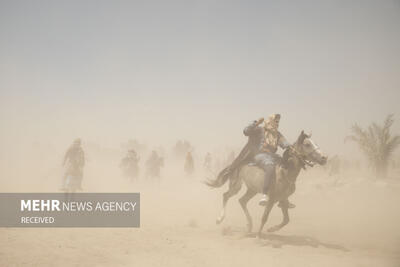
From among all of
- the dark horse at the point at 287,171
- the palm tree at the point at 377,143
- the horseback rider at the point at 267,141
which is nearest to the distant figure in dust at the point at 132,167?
the palm tree at the point at 377,143

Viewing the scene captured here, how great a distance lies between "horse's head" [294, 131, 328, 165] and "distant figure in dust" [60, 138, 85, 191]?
8.97 metres

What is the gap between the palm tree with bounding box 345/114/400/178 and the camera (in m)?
16.0

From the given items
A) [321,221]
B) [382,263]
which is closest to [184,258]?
[382,263]

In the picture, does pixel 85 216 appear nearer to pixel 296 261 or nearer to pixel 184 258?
pixel 184 258

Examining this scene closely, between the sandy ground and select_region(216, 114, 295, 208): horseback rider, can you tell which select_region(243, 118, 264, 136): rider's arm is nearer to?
select_region(216, 114, 295, 208): horseback rider

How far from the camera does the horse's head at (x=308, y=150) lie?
719cm

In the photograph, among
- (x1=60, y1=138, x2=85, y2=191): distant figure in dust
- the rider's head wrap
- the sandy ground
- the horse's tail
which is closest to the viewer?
the sandy ground

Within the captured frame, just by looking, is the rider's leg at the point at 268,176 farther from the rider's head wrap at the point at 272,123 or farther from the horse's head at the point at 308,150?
the rider's head wrap at the point at 272,123

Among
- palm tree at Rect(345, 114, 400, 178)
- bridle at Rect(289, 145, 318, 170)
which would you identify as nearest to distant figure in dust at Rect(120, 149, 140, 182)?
palm tree at Rect(345, 114, 400, 178)

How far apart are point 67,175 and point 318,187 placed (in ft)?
48.9

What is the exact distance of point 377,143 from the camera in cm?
1662

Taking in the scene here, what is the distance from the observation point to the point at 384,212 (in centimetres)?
1341

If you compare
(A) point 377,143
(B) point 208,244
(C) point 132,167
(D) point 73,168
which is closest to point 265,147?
(B) point 208,244

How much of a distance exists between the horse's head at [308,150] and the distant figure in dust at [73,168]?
29.4 feet
